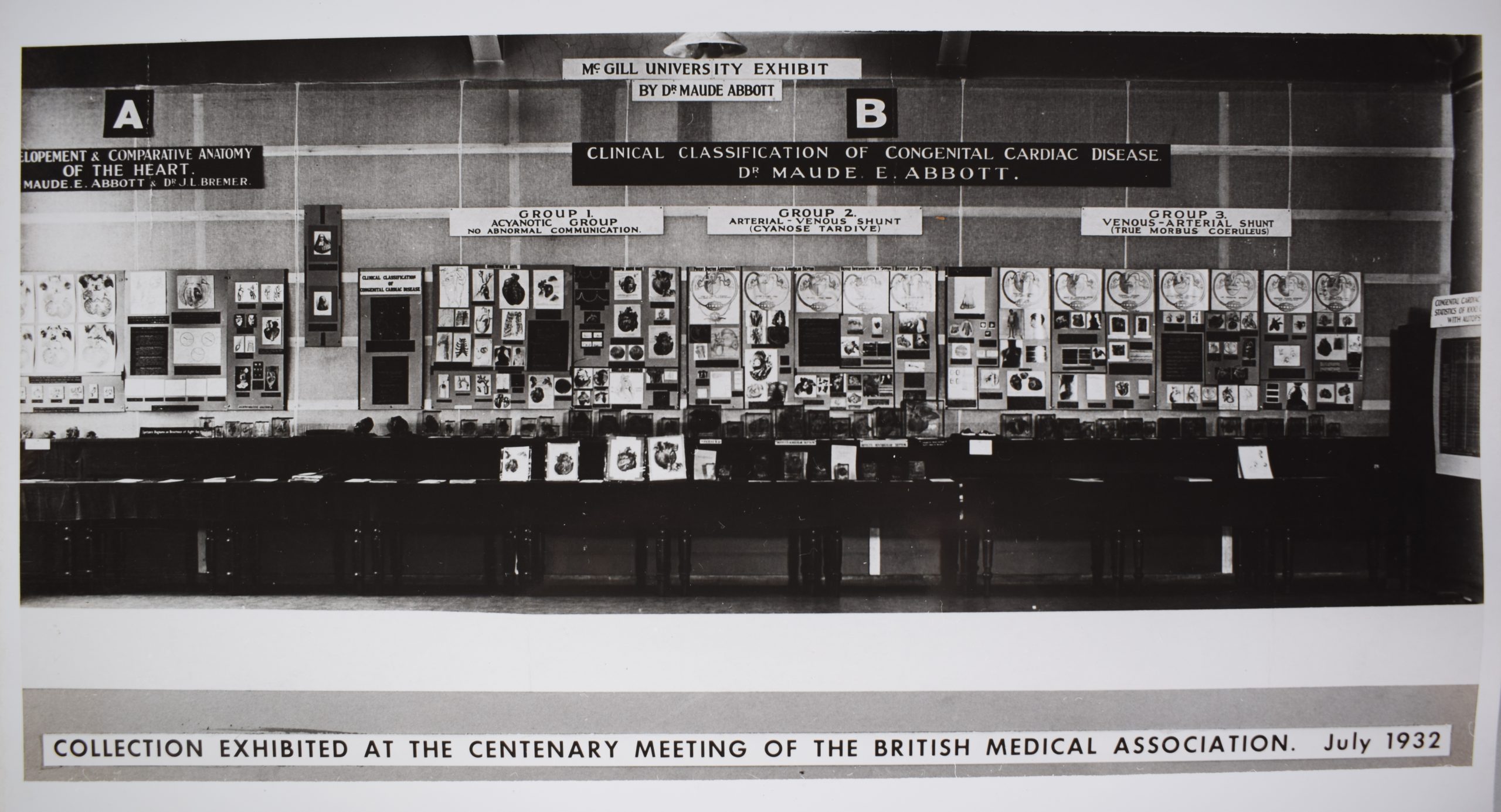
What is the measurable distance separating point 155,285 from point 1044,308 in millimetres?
5092

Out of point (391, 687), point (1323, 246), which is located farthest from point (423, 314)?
point (1323, 246)

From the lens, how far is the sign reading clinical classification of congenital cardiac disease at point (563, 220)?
4227 mm

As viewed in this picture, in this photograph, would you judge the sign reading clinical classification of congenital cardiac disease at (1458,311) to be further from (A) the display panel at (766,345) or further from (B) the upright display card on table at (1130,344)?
(A) the display panel at (766,345)

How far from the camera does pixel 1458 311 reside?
3.13 meters

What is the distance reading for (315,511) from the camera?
3975 millimetres

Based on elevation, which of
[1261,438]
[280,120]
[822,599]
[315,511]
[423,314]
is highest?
[280,120]

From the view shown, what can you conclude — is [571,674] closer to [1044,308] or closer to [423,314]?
[423,314]

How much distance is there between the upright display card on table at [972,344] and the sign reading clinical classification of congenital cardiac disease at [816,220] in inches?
19.5

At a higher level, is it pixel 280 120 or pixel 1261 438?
pixel 280 120

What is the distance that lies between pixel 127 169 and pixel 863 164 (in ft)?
10.8

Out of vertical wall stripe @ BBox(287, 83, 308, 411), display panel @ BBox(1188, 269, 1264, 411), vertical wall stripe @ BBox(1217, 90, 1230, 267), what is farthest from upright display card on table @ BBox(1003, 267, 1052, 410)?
vertical wall stripe @ BBox(287, 83, 308, 411)

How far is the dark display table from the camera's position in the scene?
12.7 feet

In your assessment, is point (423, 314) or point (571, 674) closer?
point (571, 674)

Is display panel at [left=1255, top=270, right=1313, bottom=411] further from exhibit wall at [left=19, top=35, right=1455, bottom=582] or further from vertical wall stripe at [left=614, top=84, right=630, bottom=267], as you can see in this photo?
vertical wall stripe at [left=614, top=84, right=630, bottom=267]
